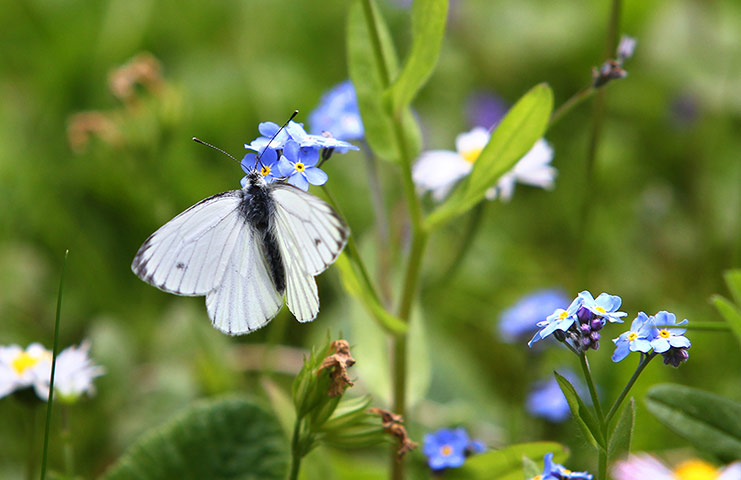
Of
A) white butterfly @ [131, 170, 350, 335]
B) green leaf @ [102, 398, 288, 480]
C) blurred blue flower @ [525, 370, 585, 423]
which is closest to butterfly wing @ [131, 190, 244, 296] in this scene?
white butterfly @ [131, 170, 350, 335]

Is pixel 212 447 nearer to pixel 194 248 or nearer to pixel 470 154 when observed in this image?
pixel 194 248

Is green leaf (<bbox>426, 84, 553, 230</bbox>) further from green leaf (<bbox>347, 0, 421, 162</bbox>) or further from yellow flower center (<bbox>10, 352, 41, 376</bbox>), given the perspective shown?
yellow flower center (<bbox>10, 352, 41, 376</bbox>)

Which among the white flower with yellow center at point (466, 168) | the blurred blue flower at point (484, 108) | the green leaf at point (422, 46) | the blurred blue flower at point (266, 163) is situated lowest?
the blurred blue flower at point (266, 163)

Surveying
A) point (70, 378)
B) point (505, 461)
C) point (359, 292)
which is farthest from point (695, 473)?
point (70, 378)

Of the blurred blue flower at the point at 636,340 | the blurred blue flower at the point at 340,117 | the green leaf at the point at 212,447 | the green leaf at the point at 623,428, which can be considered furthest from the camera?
the blurred blue flower at the point at 340,117

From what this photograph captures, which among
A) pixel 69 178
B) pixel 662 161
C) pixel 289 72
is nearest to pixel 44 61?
pixel 69 178

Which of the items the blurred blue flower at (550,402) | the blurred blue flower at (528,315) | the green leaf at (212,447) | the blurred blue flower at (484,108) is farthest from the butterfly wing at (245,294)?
the blurred blue flower at (484,108)

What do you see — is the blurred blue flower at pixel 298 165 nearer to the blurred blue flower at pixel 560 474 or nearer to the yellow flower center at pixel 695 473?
the blurred blue flower at pixel 560 474
